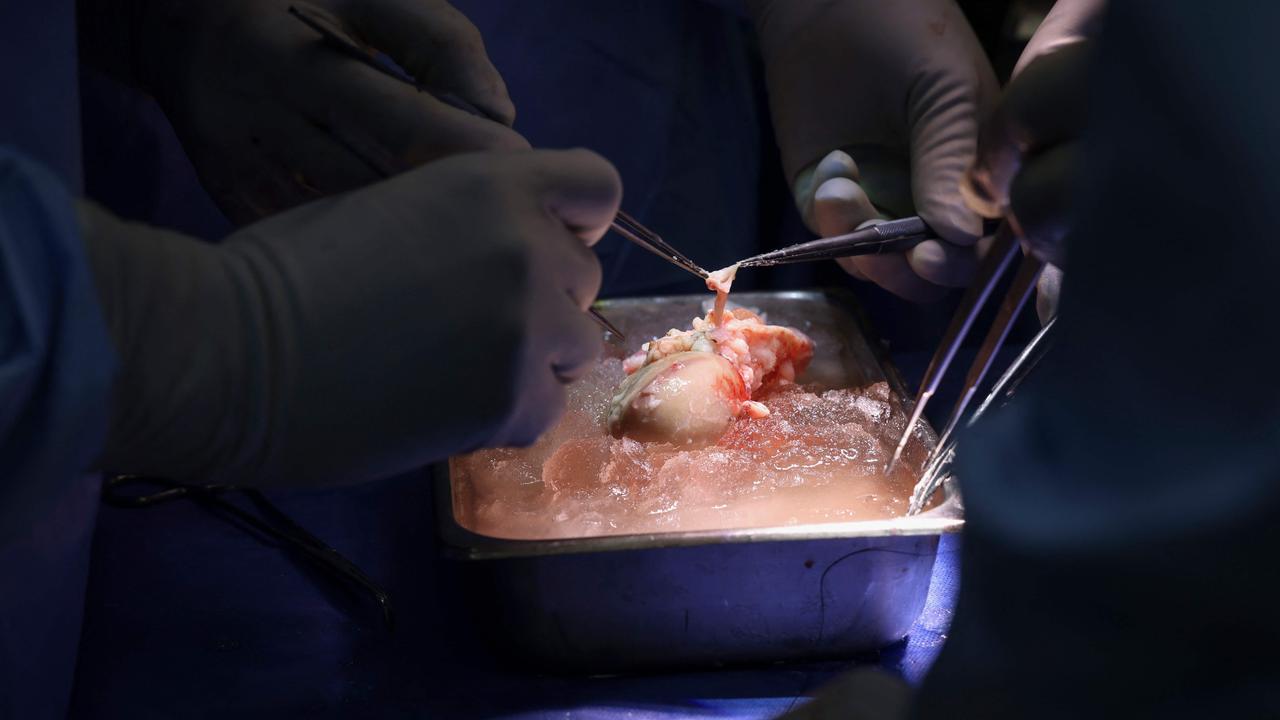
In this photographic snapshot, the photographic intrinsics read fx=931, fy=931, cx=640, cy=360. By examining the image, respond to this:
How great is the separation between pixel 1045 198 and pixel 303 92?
1.30 metres

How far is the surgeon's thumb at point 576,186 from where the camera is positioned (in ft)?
4.09

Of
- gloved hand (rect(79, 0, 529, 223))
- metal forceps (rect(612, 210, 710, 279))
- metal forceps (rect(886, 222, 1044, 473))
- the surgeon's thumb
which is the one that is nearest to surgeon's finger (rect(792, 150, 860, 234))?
metal forceps (rect(612, 210, 710, 279))

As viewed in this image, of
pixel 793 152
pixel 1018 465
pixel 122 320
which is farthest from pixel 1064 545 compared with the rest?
pixel 793 152

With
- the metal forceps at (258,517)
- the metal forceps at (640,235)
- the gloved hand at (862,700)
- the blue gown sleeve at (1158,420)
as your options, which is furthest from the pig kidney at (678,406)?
the blue gown sleeve at (1158,420)

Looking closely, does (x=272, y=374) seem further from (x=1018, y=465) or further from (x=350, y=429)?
(x=1018, y=465)

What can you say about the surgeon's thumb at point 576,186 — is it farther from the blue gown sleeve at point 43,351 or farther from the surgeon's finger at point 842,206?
the surgeon's finger at point 842,206

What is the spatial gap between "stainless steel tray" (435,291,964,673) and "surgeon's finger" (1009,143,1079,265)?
2.07 feet

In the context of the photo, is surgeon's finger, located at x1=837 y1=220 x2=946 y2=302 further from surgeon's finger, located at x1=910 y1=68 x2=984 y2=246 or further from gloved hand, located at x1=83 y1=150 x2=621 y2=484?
gloved hand, located at x1=83 y1=150 x2=621 y2=484

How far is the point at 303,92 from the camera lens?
5.49ft

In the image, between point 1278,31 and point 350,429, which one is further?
point 350,429

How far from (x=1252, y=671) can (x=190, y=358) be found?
40.0 inches

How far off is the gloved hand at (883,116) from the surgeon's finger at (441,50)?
787 millimetres

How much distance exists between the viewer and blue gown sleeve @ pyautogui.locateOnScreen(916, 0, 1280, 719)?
0.65m

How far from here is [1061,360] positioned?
0.75 meters
